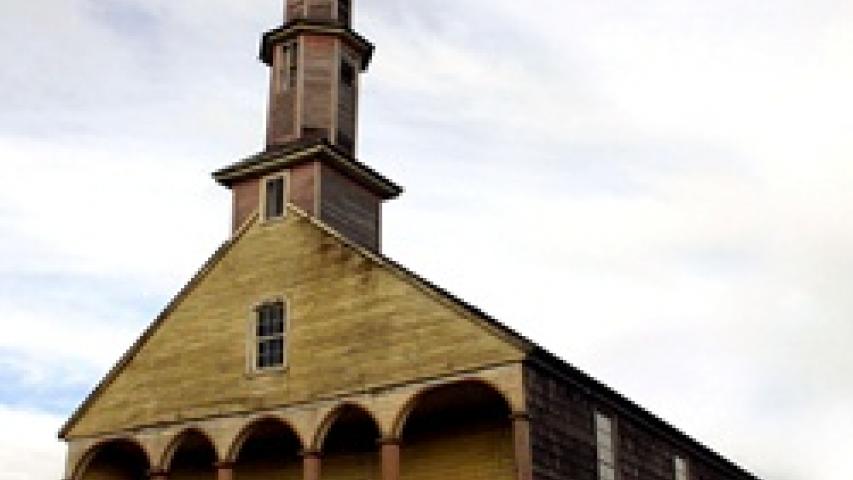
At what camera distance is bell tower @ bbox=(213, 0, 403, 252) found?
31.9 metres

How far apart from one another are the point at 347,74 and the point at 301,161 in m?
4.17

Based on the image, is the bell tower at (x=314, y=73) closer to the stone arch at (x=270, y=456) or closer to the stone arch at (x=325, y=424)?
the stone arch at (x=270, y=456)

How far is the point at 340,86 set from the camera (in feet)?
113

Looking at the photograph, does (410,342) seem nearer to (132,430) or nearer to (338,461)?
(338,461)

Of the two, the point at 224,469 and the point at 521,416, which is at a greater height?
the point at 521,416

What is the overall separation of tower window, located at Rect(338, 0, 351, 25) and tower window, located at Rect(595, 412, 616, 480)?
50.1 ft

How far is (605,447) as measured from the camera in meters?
27.1

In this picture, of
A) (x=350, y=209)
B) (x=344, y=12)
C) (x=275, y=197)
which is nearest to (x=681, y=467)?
(x=350, y=209)

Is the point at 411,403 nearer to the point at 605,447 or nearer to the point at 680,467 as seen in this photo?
the point at 605,447

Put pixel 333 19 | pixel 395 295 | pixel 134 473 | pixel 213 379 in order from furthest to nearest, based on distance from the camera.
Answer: pixel 333 19
pixel 134 473
pixel 213 379
pixel 395 295

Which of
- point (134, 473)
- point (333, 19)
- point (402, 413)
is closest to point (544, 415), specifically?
point (402, 413)

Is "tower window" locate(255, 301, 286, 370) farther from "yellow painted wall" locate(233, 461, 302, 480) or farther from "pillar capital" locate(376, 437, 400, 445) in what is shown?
"pillar capital" locate(376, 437, 400, 445)

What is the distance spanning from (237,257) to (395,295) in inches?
228

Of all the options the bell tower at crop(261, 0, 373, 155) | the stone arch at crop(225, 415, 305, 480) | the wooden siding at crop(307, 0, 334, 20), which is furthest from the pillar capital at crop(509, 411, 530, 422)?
the wooden siding at crop(307, 0, 334, 20)
